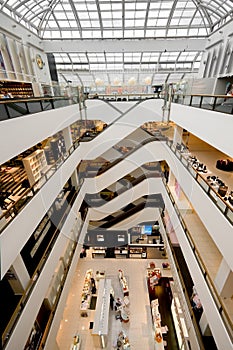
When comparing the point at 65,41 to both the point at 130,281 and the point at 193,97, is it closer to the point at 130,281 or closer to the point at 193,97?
the point at 193,97

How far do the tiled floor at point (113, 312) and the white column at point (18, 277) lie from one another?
4765 mm

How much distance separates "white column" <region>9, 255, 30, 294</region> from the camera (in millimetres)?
4363

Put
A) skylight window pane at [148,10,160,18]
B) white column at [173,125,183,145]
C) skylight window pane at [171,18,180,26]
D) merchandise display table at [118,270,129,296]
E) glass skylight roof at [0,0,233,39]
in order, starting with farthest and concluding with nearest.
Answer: skylight window pane at [171,18,180,26] → skylight window pane at [148,10,160,18] → glass skylight roof at [0,0,233,39] → merchandise display table at [118,270,129,296] → white column at [173,125,183,145]

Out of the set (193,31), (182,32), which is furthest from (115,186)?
(193,31)

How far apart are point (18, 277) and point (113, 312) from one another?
6200 millimetres

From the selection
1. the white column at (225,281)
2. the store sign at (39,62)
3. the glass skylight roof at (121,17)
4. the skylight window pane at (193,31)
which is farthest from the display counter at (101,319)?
the skylight window pane at (193,31)

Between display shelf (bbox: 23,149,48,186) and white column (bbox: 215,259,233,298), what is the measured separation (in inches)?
234

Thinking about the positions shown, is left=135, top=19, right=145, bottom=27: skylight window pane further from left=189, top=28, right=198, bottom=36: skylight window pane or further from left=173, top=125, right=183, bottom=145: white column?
left=173, top=125, right=183, bottom=145: white column

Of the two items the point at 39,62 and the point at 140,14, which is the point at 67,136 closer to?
the point at 39,62

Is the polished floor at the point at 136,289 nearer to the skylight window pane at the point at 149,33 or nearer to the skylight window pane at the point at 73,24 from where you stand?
the skylight window pane at the point at 149,33

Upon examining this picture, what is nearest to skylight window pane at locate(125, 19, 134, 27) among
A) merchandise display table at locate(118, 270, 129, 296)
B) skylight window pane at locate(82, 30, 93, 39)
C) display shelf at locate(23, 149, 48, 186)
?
skylight window pane at locate(82, 30, 93, 39)

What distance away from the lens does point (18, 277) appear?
4.41m

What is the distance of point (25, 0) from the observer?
978cm

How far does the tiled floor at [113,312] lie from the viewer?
762 centimetres
